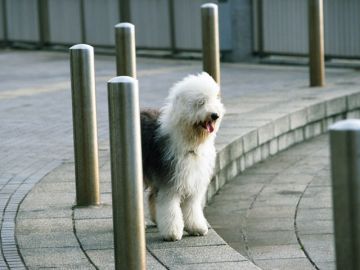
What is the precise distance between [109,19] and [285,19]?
3.37 m

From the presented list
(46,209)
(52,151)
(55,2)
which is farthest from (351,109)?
(55,2)

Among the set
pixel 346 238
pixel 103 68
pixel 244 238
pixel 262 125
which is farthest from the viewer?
pixel 103 68

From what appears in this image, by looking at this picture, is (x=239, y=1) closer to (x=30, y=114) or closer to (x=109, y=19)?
(x=109, y=19)

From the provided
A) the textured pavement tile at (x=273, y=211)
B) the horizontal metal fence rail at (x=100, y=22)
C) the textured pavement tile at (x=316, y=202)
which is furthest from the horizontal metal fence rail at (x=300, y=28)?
the textured pavement tile at (x=273, y=211)

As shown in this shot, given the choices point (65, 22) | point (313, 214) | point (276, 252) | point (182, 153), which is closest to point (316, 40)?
point (313, 214)

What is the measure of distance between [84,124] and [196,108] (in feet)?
3.31

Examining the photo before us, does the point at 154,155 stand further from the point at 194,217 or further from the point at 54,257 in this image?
the point at 54,257

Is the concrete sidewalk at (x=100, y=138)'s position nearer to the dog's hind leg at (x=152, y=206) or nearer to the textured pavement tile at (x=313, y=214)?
the dog's hind leg at (x=152, y=206)

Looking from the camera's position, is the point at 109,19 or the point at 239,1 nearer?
the point at 239,1

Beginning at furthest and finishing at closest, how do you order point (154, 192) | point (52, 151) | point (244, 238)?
1. point (52, 151)
2. point (244, 238)
3. point (154, 192)

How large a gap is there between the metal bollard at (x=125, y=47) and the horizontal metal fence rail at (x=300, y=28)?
6642 millimetres

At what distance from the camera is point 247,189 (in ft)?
33.3

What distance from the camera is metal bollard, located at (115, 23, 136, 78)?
9.39 m

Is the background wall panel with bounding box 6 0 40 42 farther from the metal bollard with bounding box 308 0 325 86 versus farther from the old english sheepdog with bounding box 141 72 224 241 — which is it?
the old english sheepdog with bounding box 141 72 224 241
